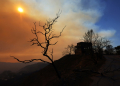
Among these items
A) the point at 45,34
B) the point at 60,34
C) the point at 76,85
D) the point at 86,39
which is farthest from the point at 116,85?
the point at 86,39

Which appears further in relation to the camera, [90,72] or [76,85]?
[90,72]

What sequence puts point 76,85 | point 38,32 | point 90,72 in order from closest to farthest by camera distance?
point 38,32, point 76,85, point 90,72

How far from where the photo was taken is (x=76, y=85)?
9.91 metres

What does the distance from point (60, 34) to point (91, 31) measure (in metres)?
14.2

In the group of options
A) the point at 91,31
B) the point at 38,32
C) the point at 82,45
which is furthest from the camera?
the point at 82,45

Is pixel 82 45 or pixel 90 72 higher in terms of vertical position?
pixel 82 45

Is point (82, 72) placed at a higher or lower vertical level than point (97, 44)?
lower

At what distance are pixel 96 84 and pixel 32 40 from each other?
28.5 feet

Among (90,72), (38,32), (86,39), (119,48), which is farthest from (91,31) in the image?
(119,48)

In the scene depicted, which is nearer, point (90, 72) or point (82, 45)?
point (90, 72)

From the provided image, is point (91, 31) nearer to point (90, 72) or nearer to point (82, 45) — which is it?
point (90, 72)

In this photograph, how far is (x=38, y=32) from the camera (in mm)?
9125

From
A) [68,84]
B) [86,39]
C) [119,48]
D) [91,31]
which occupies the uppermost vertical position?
[91,31]

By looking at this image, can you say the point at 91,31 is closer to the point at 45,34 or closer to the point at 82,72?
the point at 82,72
